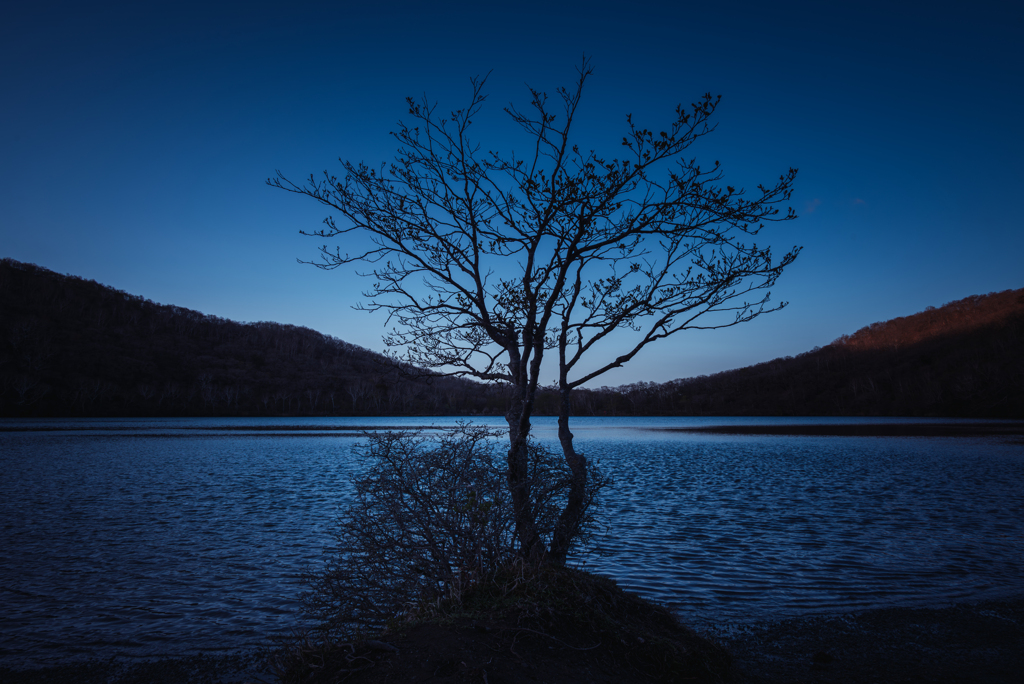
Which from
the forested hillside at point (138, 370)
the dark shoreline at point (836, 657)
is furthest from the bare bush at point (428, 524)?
the forested hillside at point (138, 370)

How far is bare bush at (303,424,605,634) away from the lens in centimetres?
605

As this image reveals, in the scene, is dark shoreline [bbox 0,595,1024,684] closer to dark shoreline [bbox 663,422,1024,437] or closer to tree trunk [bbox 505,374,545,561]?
tree trunk [bbox 505,374,545,561]

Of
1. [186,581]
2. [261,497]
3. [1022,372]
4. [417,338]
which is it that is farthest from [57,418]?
[1022,372]

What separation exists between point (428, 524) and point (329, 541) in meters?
8.17

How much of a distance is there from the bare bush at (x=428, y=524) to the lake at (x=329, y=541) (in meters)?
2.54

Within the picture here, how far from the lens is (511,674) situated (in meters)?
4.36

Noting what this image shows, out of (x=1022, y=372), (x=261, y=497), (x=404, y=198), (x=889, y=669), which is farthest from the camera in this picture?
(x=1022, y=372)

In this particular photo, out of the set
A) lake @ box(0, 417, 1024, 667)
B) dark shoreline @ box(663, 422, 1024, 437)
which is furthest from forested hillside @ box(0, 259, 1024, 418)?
lake @ box(0, 417, 1024, 667)

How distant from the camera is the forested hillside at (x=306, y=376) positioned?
107625 millimetres

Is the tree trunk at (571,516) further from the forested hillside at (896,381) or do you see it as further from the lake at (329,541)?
the forested hillside at (896,381)

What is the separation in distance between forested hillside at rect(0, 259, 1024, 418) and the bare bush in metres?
73.9

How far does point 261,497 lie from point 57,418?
10566 centimetres

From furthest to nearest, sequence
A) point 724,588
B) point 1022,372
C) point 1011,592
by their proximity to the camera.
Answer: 1. point 1022,372
2. point 724,588
3. point 1011,592

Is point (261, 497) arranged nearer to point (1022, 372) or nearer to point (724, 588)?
point (724, 588)
